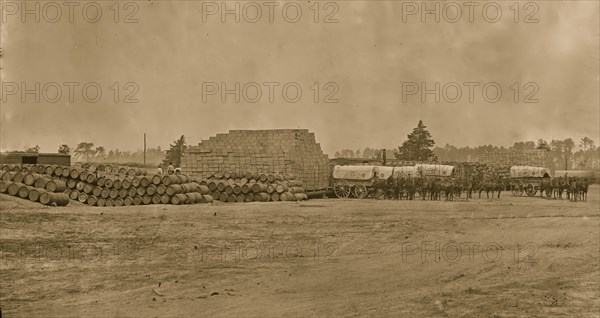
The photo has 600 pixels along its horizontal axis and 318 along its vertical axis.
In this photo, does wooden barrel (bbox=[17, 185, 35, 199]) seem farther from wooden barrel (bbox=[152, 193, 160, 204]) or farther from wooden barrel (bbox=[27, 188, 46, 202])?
wooden barrel (bbox=[152, 193, 160, 204])

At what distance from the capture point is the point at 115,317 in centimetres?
1028

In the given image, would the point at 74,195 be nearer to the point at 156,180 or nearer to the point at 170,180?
the point at 156,180

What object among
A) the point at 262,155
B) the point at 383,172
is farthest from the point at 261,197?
the point at 383,172

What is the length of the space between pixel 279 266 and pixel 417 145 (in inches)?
2445

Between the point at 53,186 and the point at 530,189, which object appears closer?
the point at 53,186

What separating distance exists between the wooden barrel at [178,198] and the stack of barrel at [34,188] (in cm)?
398

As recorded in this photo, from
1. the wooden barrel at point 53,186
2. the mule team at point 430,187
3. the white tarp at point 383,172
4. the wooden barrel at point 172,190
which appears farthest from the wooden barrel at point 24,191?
the white tarp at point 383,172

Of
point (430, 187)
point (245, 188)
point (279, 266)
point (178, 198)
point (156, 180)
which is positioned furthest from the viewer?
point (430, 187)

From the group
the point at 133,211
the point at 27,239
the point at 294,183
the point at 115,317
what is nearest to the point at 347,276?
the point at 115,317

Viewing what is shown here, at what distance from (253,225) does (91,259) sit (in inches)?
220

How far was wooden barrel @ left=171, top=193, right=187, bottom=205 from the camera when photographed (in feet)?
77.3

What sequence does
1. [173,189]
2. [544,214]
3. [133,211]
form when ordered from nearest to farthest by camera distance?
[133,211] → [173,189] → [544,214]

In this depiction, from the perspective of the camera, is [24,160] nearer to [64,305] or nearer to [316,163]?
[316,163]

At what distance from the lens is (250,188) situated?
91.4ft
